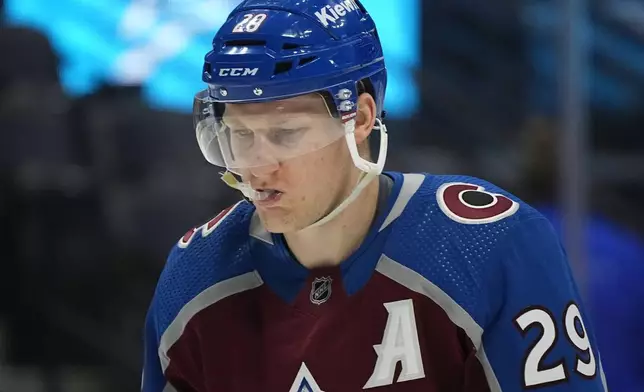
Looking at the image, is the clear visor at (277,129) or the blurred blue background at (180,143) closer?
the clear visor at (277,129)

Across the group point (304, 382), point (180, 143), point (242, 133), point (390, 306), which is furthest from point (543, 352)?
point (180, 143)

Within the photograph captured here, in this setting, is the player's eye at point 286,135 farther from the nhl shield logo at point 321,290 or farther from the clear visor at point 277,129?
the nhl shield logo at point 321,290

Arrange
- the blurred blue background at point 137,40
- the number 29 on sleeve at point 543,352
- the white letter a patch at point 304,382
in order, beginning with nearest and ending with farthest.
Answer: the number 29 on sleeve at point 543,352 < the white letter a patch at point 304,382 < the blurred blue background at point 137,40

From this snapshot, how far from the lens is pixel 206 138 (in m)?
1.13

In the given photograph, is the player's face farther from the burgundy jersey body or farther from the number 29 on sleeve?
the number 29 on sleeve

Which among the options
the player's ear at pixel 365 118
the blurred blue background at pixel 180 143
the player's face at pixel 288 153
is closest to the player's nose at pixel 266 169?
the player's face at pixel 288 153

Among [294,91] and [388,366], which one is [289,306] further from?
[294,91]

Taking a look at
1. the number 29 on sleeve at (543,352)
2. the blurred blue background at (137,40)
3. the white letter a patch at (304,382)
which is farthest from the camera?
the blurred blue background at (137,40)

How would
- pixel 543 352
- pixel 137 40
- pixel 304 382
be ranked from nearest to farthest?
1. pixel 543 352
2. pixel 304 382
3. pixel 137 40

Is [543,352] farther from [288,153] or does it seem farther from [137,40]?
[137,40]

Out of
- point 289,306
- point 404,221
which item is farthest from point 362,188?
point 289,306

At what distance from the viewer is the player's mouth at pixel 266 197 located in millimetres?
1063

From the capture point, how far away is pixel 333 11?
1.07 meters

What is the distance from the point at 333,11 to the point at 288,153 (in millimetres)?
169
